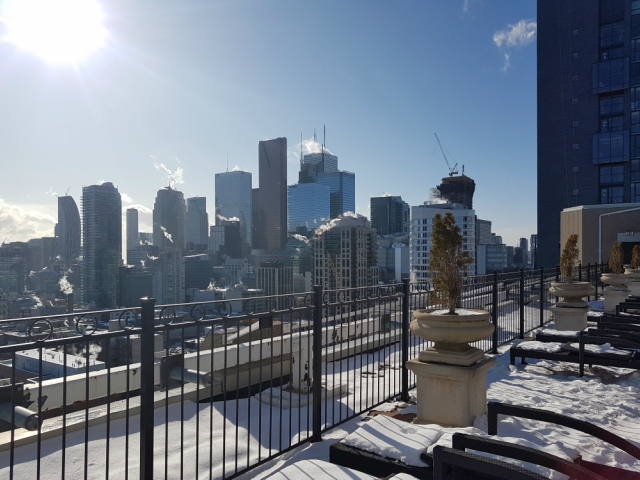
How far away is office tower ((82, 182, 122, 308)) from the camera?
113 m

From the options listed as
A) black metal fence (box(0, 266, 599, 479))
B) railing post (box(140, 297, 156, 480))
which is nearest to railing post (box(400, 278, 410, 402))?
black metal fence (box(0, 266, 599, 479))

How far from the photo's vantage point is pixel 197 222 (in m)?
192

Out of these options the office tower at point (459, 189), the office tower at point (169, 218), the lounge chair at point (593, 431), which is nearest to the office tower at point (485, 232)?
the office tower at point (459, 189)

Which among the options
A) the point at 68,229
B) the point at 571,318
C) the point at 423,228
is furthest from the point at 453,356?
the point at 68,229

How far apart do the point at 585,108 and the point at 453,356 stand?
52080 mm

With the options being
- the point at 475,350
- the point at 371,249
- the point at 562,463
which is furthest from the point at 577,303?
the point at 371,249

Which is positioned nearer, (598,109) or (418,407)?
(418,407)

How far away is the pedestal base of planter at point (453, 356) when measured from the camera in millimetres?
4582

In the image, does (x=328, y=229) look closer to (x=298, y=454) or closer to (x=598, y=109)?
(x=598, y=109)

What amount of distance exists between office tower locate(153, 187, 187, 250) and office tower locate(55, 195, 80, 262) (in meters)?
34.3

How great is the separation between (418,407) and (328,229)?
86.5 meters

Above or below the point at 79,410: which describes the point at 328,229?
above

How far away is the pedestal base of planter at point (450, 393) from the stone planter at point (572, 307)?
239 inches

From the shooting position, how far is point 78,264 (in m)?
123
